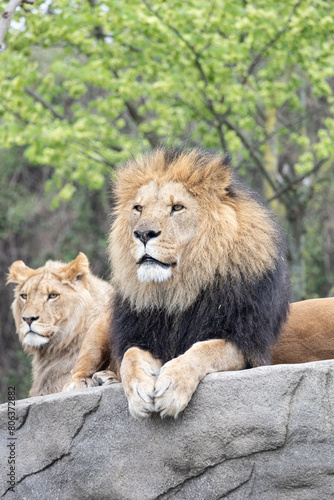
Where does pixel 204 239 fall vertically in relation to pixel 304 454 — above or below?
above

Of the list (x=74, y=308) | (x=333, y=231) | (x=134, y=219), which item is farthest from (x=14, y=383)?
(x=134, y=219)

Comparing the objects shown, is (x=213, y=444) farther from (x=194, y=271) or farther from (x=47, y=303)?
(x=47, y=303)

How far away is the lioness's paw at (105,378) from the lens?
4000 mm

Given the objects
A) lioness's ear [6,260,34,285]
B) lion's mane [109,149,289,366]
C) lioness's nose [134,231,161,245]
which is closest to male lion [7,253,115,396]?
lioness's ear [6,260,34,285]

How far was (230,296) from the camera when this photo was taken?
3.53m

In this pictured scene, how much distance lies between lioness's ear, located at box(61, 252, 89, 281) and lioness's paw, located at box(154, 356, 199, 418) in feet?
6.55

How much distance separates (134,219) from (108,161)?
22.2 feet

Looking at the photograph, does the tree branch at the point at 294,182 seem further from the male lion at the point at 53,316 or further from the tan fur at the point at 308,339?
the tan fur at the point at 308,339

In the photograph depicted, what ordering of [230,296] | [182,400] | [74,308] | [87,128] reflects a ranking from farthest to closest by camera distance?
[87,128] < [74,308] < [230,296] < [182,400]

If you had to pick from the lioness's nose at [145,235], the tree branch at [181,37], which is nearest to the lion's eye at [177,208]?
the lioness's nose at [145,235]

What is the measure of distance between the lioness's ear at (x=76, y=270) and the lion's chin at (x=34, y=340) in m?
0.47

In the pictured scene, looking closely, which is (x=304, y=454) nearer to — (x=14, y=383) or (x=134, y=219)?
(x=134, y=219)

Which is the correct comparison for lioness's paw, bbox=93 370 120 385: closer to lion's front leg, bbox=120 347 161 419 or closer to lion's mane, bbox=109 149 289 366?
lion's mane, bbox=109 149 289 366

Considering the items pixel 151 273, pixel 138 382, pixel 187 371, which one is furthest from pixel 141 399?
pixel 151 273
